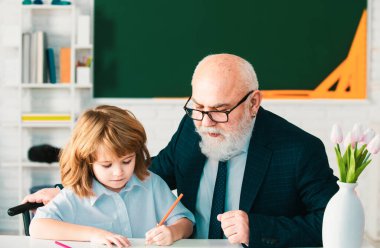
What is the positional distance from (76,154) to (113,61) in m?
2.58

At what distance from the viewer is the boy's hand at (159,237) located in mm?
1775

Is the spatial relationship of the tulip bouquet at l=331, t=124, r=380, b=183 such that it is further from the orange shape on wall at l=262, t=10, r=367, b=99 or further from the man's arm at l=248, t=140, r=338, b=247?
the orange shape on wall at l=262, t=10, r=367, b=99

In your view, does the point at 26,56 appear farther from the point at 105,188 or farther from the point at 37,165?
the point at 105,188

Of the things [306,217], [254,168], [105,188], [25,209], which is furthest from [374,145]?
[25,209]

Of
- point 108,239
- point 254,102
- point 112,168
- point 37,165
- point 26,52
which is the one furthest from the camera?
point 37,165

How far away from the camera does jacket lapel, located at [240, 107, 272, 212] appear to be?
6.72 feet

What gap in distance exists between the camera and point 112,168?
188cm

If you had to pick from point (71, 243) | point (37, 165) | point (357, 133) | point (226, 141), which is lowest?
point (37, 165)

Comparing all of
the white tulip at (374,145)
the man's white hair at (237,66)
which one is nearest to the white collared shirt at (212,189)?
the man's white hair at (237,66)

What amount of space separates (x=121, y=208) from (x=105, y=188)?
8cm

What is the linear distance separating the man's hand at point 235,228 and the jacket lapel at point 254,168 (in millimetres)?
231

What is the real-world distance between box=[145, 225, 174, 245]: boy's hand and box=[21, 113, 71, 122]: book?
8.89ft

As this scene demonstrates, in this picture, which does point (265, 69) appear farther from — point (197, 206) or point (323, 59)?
point (197, 206)

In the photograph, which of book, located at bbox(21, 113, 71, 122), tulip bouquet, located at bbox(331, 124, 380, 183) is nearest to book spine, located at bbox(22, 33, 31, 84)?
book, located at bbox(21, 113, 71, 122)
